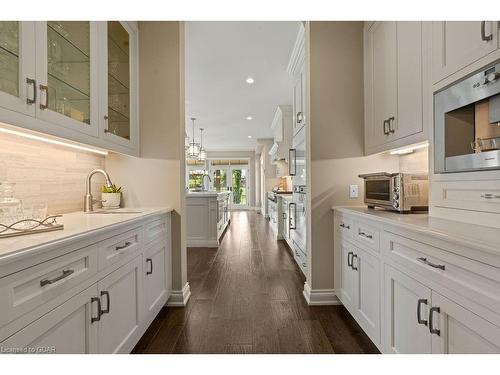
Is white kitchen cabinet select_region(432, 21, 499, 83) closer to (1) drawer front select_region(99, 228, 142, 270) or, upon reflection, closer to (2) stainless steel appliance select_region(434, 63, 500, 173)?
(2) stainless steel appliance select_region(434, 63, 500, 173)

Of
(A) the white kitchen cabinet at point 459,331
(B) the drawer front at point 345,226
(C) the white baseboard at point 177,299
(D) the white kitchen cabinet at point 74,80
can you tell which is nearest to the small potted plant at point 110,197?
(D) the white kitchen cabinet at point 74,80

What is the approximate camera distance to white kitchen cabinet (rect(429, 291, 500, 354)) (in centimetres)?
91

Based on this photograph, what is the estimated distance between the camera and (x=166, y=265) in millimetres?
2365

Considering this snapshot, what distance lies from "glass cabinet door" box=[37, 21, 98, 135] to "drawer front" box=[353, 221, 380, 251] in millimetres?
1924

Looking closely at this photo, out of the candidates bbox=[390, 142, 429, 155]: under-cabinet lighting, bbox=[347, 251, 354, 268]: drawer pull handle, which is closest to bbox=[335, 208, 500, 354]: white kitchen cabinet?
bbox=[347, 251, 354, 268]: drawer pull handle

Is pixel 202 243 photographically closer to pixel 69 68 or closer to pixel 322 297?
pixel 322 297

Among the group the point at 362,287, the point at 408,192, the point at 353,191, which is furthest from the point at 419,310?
the point at 353,191

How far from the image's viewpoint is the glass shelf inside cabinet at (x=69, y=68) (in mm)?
1418

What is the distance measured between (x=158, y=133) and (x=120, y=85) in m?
0.49

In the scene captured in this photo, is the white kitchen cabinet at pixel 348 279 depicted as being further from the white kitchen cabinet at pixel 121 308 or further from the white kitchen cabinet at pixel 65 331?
the white kitchen cabinet at pixel 65 331

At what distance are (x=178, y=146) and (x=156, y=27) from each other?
1.11 metres
